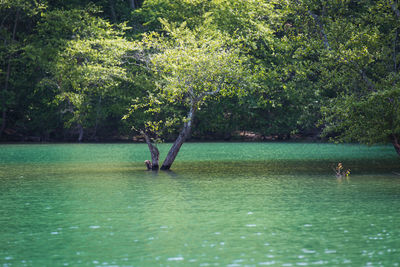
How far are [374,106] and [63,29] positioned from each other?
38.8 metres

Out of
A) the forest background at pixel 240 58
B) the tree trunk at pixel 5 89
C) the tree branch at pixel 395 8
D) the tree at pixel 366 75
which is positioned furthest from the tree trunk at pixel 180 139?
the tree trunk at pixel 5 89

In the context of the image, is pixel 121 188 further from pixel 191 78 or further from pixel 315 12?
pixel 315 12

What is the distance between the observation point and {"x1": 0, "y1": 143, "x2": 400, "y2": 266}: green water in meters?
13.3

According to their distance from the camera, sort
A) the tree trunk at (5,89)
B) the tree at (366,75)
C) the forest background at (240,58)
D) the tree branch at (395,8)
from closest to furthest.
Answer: the tree at (366,75) → the forest background at (240,58) → the tree branch at (395,8) → the tree trunk at (5,89)

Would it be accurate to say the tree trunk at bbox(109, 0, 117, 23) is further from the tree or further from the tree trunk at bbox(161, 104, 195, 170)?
the tree

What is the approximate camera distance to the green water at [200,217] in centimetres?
1327

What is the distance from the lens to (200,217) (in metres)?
18.2

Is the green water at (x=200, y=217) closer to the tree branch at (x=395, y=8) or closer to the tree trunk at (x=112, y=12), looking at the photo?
the tree branch at (x=395, y=8)

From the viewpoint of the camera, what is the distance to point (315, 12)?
113 ft

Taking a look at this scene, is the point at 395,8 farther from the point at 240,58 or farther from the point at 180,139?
the point at 180,139

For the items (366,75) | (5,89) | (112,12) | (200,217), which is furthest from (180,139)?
(112,12)

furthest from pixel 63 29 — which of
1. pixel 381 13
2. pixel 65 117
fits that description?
pixel 381 13

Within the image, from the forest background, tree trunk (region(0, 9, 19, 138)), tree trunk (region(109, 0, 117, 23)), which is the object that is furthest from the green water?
tree trunk (region(109, 0, 117, 23))

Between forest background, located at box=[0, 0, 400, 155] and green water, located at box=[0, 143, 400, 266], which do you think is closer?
green water, located at box=[0, 143, 400, 266]
